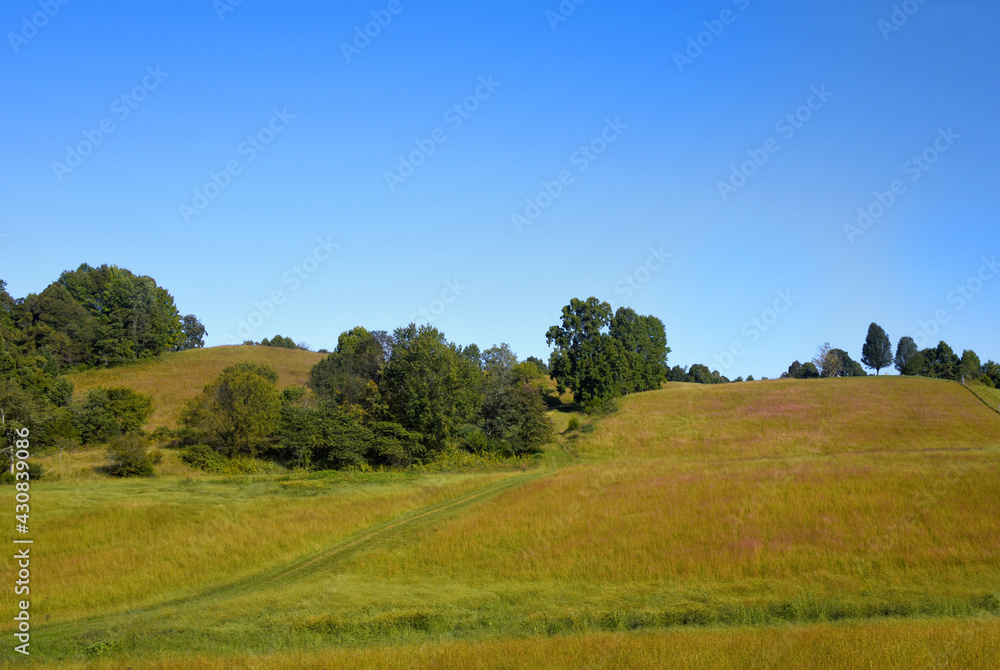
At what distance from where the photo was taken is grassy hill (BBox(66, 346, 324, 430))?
75.2 metres

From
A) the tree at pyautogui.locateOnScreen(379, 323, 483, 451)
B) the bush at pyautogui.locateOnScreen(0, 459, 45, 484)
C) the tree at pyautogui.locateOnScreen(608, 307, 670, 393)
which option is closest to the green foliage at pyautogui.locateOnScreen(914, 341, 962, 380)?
the tree at pyautogui.locateOnScreen(608, 307, 670, 393)

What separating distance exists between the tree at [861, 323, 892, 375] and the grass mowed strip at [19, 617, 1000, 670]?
12039 centimetres

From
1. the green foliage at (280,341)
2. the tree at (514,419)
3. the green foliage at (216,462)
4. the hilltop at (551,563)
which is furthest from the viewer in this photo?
the green foliage at (280,341)

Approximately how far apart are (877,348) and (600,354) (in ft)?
206

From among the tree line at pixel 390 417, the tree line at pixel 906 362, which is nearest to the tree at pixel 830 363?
the tree line at pixel 906 362

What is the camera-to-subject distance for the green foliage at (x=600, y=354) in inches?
3474

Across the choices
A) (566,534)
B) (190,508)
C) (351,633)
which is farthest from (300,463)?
(351,633)

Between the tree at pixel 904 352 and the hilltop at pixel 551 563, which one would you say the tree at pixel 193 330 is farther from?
the tree at pixel 904 352

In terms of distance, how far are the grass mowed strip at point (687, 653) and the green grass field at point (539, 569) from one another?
2.5 inches

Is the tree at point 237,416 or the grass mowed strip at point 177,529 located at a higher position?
the tree at point 237,416

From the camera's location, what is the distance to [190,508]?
30.4 metres

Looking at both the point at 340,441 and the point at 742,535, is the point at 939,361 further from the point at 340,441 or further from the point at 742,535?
the point at 742,535

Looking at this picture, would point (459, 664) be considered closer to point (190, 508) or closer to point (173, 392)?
point (190, 508)

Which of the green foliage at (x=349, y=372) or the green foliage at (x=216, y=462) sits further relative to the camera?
the green foliage at (x=349, y=372)
